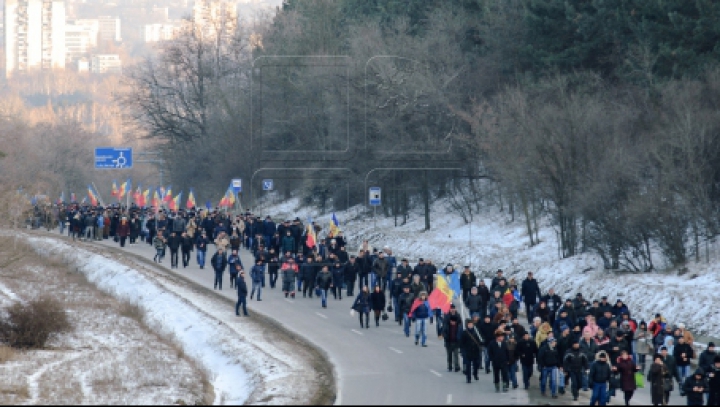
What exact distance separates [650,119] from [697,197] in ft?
19.3

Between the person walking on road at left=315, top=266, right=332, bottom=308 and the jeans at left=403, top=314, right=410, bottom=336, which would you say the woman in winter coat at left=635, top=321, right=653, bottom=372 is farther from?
the person walking on road at left=315, top=266, right=332, bottom=308

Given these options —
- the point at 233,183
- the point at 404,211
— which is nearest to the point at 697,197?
the point at 404,211

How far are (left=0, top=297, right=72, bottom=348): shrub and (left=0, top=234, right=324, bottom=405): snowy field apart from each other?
1341 mm

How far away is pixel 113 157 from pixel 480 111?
31.2 m

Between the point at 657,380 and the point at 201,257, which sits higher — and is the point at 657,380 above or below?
below

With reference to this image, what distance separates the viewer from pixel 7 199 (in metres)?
41.7

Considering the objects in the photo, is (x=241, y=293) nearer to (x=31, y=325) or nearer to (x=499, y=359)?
(x=31, y=325)

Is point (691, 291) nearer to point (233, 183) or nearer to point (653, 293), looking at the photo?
point (653, 293)

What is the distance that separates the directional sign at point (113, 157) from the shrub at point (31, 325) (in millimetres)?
35474

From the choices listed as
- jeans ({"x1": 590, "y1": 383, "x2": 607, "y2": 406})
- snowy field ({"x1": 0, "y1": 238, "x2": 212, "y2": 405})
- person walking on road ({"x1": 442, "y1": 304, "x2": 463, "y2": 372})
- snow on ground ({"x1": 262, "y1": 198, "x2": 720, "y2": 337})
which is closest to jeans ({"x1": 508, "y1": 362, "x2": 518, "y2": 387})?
person walking on road ({"x1": 442, "y1": 304, "x2": 463, "y2": 372})

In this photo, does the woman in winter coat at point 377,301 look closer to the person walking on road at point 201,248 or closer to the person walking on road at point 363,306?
the person walking on road at point 363,306

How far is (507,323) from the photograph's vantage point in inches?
911

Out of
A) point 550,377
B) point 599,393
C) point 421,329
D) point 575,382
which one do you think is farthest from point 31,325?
point 599,393

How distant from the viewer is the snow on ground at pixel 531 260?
28.9 meters
